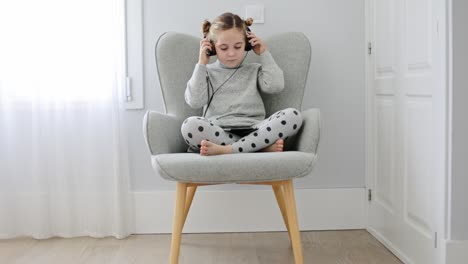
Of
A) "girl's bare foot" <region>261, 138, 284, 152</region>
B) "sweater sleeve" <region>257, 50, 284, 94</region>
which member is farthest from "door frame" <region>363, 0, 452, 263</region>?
"sweater sleeve" <region>257, 50, 284, 94</region>

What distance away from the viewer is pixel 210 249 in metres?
2.36

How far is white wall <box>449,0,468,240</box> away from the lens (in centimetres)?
174

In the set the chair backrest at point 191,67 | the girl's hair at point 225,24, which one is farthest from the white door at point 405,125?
the girl's hair at point 225,24

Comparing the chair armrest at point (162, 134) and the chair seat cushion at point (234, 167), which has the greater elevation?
the chair armrest at point (162, 134)

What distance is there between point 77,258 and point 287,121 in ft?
3.21

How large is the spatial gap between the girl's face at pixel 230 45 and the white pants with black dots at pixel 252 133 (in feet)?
0.97

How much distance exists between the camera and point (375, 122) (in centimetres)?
252

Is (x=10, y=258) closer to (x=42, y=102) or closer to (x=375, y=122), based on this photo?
(x=42, y=102)

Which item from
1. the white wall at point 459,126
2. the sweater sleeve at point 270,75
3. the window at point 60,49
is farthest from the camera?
the window at point 60,49

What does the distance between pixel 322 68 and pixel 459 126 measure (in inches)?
37.7

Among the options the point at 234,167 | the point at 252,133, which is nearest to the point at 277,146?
the point at 252,133

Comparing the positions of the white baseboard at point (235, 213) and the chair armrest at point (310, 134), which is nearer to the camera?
the chair armrest at point (310, 134)

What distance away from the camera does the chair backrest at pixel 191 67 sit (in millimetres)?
2316

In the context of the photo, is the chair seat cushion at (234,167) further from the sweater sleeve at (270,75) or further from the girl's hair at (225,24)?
the girl's hair at (225,24)
